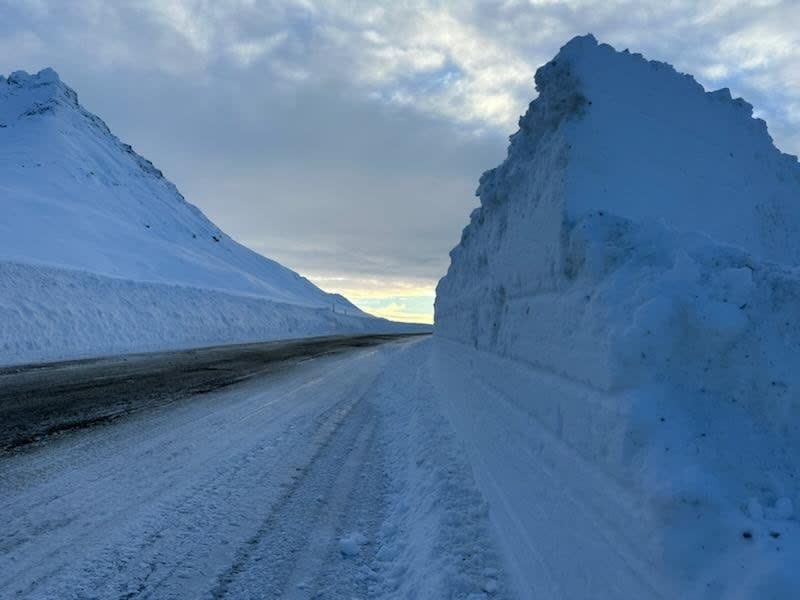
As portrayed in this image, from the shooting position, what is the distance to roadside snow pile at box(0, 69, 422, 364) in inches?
865

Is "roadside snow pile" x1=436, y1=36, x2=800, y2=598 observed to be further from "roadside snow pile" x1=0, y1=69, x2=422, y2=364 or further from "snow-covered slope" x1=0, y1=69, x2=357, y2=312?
"snow-covered slope" x1=0, y1=69, x2=357, y2=312

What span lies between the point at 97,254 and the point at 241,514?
43.8 metres

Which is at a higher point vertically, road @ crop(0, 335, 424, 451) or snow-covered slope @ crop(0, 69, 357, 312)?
snow-covered slope @ crop(0, 69, 357, 312)

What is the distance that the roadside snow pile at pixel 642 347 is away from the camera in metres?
2.02

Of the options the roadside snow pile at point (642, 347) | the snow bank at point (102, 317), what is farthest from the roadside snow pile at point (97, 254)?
the roadside snow pile at point (642, 347)

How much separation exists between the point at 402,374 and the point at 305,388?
369 centimetres

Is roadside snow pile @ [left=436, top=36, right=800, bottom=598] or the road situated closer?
roadside snow pile @ [left=436, top=36, right=800, bottom=598]

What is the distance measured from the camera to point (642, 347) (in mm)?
2443

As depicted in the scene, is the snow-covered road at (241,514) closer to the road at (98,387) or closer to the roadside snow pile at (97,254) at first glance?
the road at (98,387)

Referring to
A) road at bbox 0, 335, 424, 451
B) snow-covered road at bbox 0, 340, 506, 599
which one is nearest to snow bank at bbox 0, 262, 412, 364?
road at bbox 0, 335, 424, 451

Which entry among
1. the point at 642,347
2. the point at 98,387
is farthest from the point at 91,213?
the point at 642,347

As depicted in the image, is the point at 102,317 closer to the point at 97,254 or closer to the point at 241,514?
the point at 97,254

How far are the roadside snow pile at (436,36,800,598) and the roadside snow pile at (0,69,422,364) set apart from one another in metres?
15.4

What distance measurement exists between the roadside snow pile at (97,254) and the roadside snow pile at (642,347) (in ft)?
50.6
